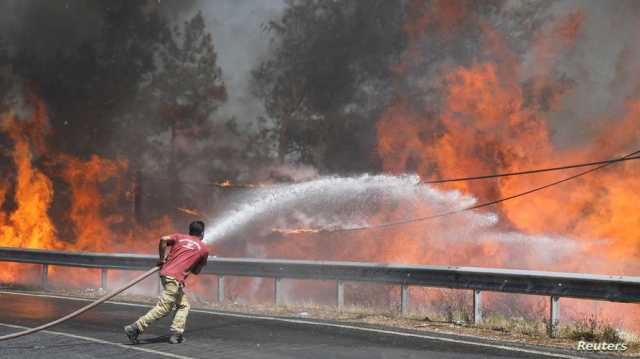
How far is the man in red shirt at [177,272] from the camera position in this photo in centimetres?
866

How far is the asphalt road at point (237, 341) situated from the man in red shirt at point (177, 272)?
0.26m

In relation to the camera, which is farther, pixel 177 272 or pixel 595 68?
pixel 595 68

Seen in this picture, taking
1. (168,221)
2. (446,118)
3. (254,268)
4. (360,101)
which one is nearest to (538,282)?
(254,268)

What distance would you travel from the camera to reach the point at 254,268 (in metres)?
13.6

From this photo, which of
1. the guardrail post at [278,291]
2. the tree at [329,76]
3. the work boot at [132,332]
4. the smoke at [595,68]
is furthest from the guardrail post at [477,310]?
the tree at [329,76]

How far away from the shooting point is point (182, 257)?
8836mm

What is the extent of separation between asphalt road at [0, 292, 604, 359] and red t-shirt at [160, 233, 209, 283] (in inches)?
32.4

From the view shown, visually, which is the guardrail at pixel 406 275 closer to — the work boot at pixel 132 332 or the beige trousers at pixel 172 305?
the beige trousers at pixel 172 305

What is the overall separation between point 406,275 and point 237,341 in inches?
145

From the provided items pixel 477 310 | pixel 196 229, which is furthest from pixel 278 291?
pixel 196 229

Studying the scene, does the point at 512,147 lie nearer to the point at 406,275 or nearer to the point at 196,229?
the point at 406,275

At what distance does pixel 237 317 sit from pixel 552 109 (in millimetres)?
16030

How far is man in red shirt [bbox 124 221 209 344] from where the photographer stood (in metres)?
8.66

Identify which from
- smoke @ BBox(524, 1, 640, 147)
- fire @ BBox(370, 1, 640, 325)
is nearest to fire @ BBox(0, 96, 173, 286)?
fire @ BBox(370, 1, 640, 325)
